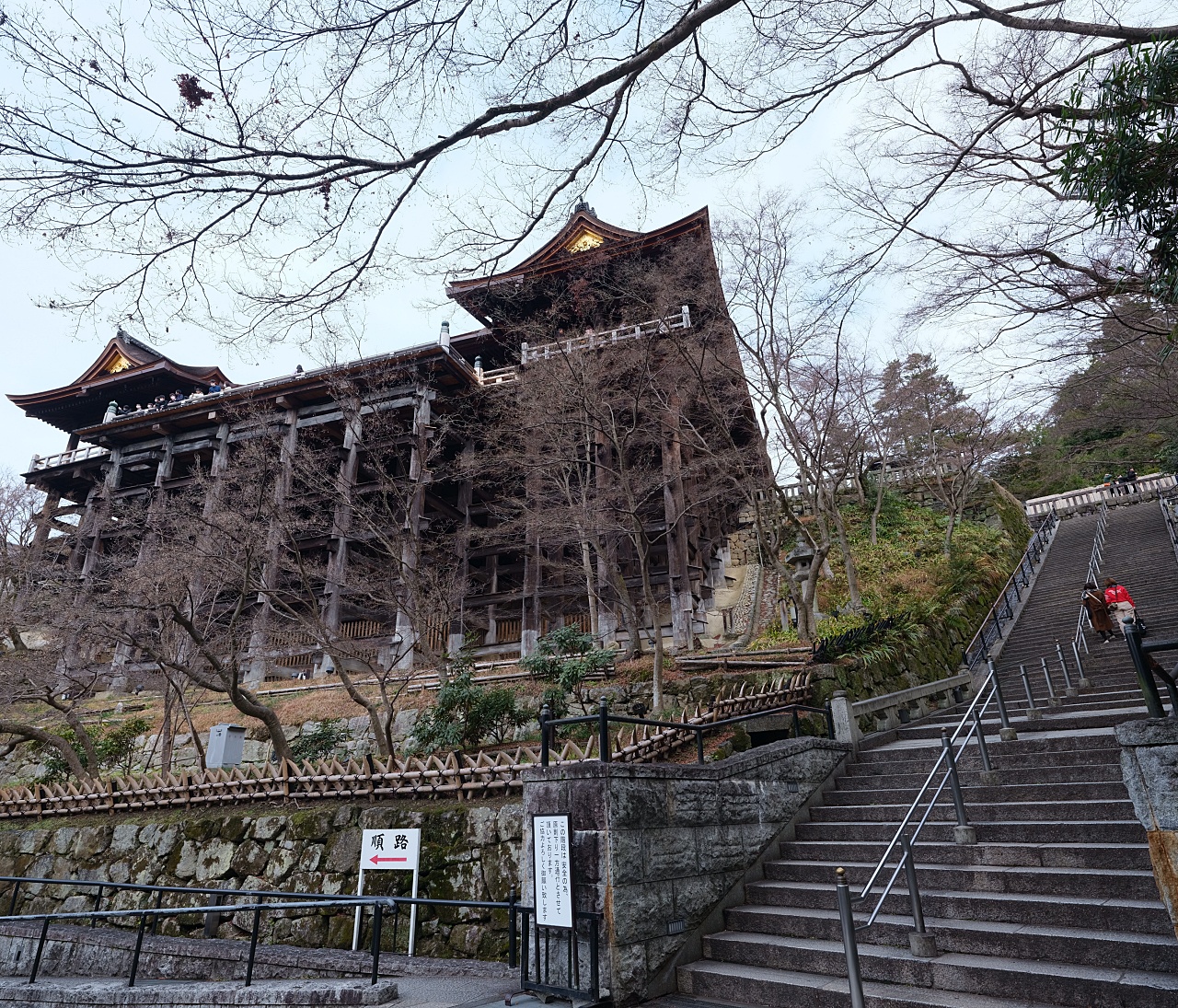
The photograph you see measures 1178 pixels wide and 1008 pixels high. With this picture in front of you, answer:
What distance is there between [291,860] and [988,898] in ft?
29.4

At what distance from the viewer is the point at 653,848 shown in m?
5.54

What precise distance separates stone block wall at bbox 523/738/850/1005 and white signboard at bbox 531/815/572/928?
81mm

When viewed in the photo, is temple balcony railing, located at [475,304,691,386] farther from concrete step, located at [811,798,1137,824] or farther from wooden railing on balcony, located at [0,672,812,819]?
concrete step, located at [811,798,1137,824]

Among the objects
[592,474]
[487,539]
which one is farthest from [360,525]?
[592,474]

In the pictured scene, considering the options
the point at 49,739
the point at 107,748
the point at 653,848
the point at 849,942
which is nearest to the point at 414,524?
the point at 49,739

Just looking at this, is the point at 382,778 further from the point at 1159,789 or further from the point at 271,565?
the point at 271,565

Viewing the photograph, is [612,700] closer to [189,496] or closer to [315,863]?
[315,863]

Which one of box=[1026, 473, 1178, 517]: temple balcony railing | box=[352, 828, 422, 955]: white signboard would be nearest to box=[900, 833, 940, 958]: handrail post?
box=[352, 828, 422, 955]: white signboard

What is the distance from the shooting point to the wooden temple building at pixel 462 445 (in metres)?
17.5

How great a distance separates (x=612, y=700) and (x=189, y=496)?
54.1ft

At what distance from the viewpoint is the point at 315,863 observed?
9.27 m

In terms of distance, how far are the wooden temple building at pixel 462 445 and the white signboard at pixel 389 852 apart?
18.7ft

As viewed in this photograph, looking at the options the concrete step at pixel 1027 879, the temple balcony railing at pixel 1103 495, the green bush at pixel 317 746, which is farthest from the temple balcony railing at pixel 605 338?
the temple balcony railing at pixel 1103 495

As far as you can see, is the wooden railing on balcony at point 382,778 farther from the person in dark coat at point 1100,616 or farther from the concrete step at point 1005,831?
the person in dark coat at point 1100,616
